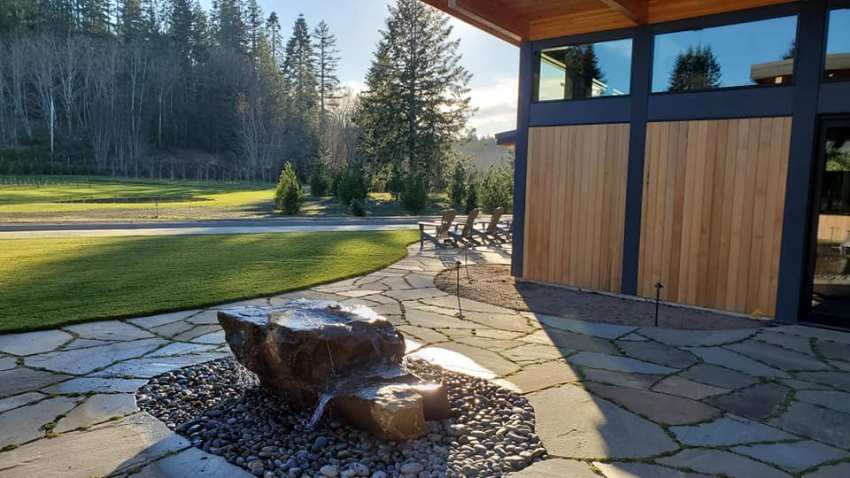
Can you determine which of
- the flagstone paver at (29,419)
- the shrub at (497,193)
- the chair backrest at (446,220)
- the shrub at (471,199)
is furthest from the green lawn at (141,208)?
the flagstone paver at (29,419)

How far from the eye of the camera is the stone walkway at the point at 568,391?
2564mm

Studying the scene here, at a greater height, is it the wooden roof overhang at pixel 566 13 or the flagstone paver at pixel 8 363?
the wooden roof overhang at pixel 566 13

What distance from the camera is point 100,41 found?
5166 centimetres

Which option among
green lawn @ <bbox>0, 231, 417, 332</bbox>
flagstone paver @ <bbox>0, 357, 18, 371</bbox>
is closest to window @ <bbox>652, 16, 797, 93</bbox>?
green lawn @ <bbox>0, 231, 417, 332</bbox>

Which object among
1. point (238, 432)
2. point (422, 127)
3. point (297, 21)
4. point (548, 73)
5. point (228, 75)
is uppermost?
point (297, 21)

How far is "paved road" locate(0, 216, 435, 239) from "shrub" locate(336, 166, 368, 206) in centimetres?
347

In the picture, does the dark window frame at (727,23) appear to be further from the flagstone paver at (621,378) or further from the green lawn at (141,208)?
the green lawn at (141,208)

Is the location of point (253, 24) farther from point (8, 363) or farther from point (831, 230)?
point (831, 230)

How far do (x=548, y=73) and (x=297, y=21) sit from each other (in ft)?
185

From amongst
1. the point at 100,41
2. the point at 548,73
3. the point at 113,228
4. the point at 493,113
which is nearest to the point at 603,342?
the point at 548,73

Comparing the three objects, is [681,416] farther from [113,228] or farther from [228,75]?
[228,75]

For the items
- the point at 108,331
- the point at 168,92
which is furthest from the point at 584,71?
the point at 168,92

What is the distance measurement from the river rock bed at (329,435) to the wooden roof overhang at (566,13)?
14.4ft

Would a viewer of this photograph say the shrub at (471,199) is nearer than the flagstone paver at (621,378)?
No
